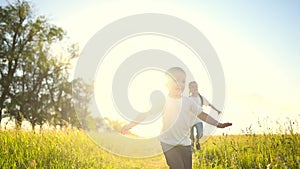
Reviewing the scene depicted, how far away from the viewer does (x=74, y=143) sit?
29.0 feet

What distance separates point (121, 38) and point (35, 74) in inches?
949

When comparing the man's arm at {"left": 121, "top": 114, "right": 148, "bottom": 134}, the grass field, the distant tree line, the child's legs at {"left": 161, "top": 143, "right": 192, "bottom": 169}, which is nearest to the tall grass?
the grass field

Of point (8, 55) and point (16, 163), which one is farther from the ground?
point (8, 55)

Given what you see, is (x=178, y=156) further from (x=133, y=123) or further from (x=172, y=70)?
(x=172, y=70)

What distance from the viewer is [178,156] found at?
511 cm

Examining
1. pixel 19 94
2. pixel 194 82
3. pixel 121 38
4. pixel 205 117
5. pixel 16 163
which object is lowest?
pixel 16 163

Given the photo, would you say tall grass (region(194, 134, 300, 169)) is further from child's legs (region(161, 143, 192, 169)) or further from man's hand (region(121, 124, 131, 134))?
man's hand (region(121, 124, 131, 134))

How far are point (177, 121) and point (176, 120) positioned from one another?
0.07 feet

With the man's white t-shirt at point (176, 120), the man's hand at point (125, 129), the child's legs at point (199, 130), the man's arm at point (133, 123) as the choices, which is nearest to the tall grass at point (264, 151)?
the man's white t-shirt at point (176, 120)

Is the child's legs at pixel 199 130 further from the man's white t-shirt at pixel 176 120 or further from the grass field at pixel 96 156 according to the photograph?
the man's white t-shirt at pixel 176 120

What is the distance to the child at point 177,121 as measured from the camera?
5117 mm

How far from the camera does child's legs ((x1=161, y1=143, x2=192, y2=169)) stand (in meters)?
5.11

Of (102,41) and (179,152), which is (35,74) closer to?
(102,41)

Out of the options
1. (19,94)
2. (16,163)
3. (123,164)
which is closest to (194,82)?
(123,164)
